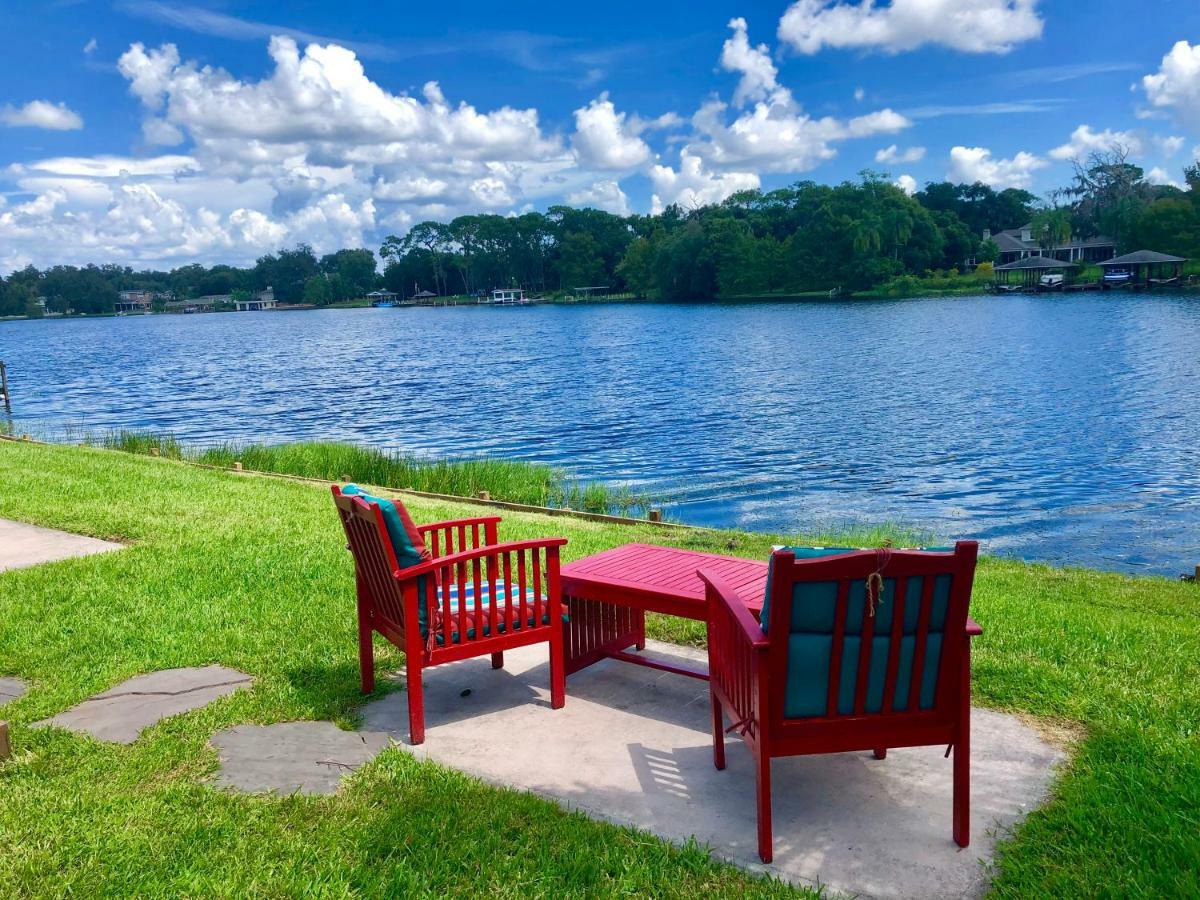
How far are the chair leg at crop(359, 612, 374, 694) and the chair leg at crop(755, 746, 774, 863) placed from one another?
104 inches

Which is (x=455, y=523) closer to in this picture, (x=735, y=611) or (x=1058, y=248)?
(x=735, y=611)

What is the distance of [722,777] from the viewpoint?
449 centimetres

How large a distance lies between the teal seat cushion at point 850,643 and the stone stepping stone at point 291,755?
222 cm

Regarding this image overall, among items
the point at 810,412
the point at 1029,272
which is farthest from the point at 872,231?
the point at 810,412

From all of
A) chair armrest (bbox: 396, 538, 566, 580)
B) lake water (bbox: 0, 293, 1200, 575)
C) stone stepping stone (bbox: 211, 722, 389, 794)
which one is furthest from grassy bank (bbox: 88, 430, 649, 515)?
stone stepping stone (bbox: 211, 722, 389, 794)

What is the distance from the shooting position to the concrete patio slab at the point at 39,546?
8695 millimetres

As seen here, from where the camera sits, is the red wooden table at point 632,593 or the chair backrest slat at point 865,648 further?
the red wooden table at point 632,593

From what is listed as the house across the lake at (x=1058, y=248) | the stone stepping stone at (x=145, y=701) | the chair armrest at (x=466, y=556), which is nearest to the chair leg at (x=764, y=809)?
the chair armrest at (x=466, y=556)

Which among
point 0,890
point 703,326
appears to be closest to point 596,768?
point 0,890

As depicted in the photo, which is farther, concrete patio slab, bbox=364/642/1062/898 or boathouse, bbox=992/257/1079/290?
boathouse, bbox=992/257/1079/290

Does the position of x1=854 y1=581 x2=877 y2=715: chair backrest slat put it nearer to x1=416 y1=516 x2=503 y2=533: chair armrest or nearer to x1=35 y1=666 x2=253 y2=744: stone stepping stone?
x1=416 y1=516 x2=503 y2=533: chair armrest

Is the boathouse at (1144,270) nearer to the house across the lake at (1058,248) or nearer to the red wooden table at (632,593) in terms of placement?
the house across the lake at (1058,248)

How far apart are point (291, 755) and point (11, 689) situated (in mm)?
2196

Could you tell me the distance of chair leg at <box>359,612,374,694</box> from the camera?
552cm
